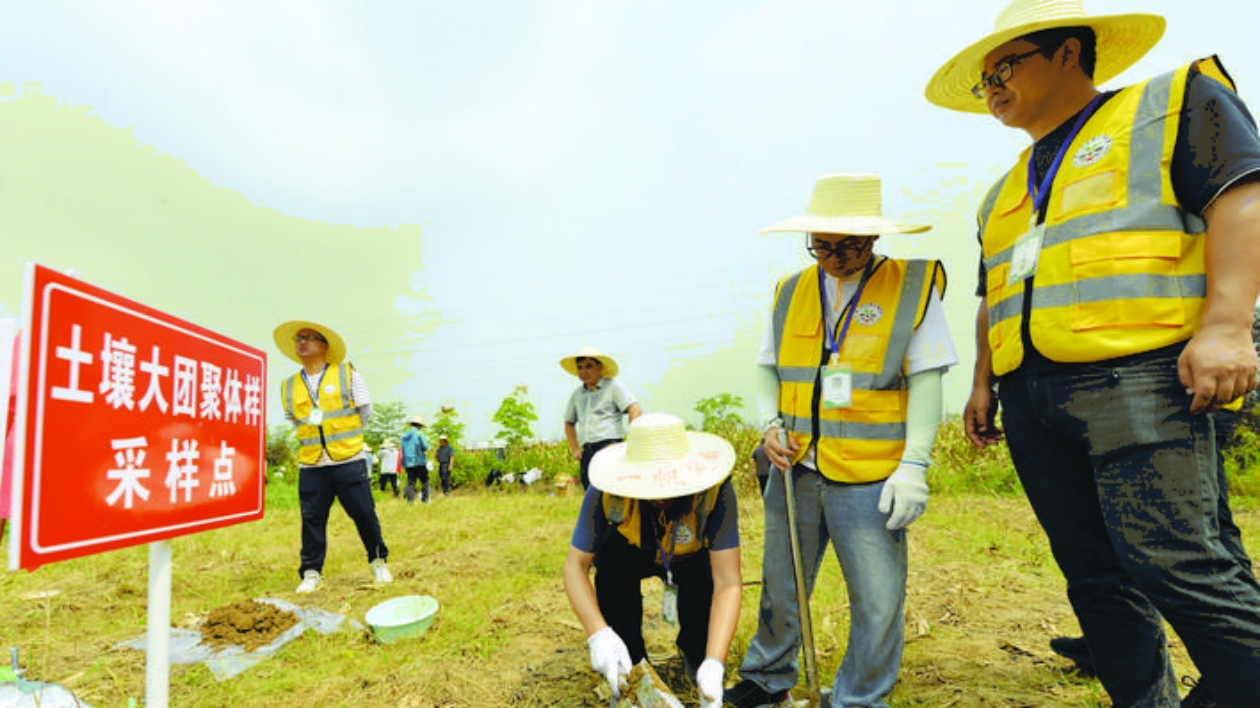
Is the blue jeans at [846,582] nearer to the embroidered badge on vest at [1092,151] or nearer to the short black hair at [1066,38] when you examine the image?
the embroidered badge on vest at [1092,151]

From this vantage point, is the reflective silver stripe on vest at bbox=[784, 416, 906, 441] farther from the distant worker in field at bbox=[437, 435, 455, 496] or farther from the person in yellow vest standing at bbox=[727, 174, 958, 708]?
the distant worker in field at bbox=[437, 435, 455, 496]

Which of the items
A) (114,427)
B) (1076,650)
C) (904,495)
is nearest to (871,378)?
(904,495)

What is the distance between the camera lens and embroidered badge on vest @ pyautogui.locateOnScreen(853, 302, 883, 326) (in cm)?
220

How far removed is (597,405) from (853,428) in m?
4.09

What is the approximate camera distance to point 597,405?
610 centimetres

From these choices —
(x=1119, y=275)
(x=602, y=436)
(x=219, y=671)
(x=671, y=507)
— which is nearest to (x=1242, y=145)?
(x=1119, y=275)

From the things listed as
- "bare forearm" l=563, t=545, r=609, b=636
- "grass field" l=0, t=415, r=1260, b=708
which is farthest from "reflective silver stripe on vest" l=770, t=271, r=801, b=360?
"grass field" l=0, t=415, r=1260, b=708

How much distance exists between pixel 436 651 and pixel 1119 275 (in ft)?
11.3

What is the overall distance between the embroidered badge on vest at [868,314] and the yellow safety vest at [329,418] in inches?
155

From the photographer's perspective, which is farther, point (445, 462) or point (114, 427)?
point (445, 462)

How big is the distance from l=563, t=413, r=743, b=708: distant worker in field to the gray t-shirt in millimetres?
3371

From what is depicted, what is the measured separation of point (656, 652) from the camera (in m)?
3.13

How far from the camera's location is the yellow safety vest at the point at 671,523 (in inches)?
93.0

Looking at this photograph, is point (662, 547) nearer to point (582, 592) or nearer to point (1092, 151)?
point (582, 592)
